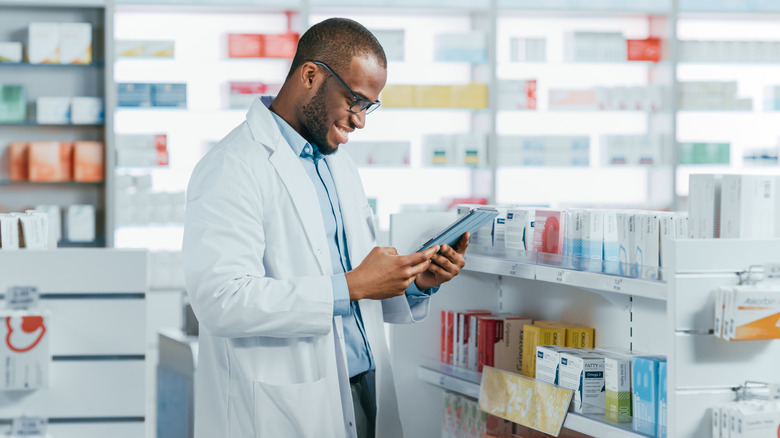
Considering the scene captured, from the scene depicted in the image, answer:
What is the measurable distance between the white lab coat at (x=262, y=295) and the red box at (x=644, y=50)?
4641mm

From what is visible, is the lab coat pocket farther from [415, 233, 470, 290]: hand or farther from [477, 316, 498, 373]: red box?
[477, 316, 498, 373]: red box

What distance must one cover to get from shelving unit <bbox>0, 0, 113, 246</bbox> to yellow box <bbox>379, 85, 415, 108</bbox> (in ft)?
6.04

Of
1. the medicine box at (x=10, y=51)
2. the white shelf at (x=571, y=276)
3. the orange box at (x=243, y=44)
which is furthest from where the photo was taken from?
the orange box at (x=243, y=44)

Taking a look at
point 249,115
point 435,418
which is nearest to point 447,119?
point 435,418

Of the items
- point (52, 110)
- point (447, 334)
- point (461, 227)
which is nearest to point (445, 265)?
point (461, 227)

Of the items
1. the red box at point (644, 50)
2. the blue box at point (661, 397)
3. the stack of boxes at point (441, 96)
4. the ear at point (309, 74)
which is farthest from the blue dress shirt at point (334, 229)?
the red box at point (644, 50)

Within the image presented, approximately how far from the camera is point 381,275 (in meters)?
2.04

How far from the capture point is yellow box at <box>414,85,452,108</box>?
619cm

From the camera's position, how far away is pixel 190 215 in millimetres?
2086

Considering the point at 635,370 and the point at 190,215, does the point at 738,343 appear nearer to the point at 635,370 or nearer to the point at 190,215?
the point at 635,370

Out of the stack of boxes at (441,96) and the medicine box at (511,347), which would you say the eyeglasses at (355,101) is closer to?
the medicine box at (511,347)

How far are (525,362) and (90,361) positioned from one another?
141 centimetres

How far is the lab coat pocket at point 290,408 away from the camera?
2102 mm

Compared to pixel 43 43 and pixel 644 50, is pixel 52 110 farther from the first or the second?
pixel 644 50
